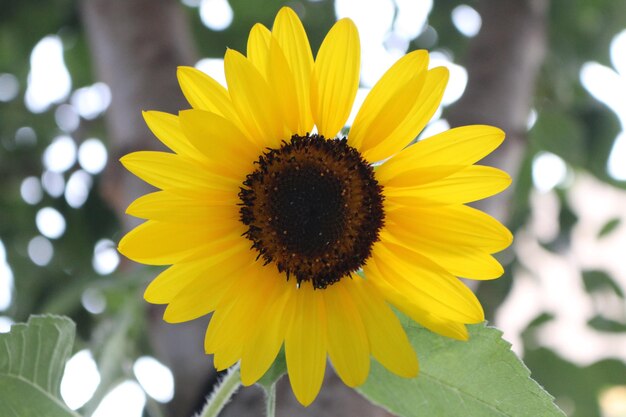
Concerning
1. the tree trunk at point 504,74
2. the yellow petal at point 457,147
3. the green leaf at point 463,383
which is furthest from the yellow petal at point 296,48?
the tree trunk at point 504,74

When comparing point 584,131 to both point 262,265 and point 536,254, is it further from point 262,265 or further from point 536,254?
point 262,265

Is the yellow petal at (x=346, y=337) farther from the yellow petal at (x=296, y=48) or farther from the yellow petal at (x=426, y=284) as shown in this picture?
the yellow petal at (x=296, y=48)

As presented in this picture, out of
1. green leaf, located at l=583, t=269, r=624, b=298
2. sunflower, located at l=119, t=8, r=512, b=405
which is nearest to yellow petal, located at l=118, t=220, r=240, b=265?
sunflower, located at l=119, t=8, r=512, b=405

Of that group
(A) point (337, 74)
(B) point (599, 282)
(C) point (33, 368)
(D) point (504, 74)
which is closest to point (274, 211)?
(A) point (337, 74)

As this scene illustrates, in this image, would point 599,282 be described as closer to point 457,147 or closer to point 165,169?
point 457,147

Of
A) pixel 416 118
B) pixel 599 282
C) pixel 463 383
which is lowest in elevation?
pixel 599 282

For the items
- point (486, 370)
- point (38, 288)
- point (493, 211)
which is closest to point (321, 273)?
point (486, 370)
